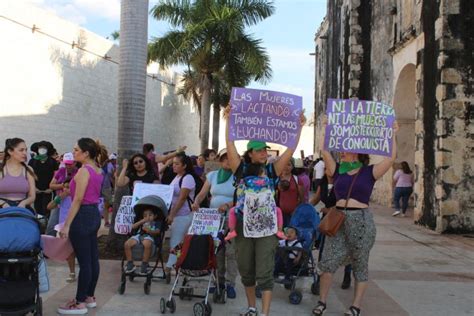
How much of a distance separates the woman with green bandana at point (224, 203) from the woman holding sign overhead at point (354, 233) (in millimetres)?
1113

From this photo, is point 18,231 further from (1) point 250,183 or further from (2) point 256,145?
(2) point 256,145

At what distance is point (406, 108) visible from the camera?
673 inches

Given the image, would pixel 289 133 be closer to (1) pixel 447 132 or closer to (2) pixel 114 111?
(1) pixel 447 132

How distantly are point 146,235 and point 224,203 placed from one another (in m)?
0.99

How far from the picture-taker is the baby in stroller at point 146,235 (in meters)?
6.32

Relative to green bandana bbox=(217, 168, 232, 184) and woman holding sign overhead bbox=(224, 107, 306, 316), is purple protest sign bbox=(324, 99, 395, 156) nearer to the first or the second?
woman holding sign overhead bbox=(224, 107, 306, 316)

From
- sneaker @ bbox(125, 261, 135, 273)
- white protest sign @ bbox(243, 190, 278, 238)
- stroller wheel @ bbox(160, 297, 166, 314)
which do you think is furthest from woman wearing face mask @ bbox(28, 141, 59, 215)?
white protest sign @ bbox(243, 190, 278, 238)

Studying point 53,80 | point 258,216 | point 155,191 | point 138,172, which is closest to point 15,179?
point 155,191

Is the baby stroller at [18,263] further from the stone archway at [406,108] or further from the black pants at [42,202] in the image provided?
the stone archway at [406,108]

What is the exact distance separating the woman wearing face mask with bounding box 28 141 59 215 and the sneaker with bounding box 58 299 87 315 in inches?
184

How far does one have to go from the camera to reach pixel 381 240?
10.8 metres

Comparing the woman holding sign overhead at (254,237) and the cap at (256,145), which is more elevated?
the cap at (256,145)

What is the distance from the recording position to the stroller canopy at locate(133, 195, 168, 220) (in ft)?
20.5

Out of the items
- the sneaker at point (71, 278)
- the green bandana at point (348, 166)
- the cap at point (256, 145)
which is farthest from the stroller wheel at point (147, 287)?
the green bandana at point (348, 166)
